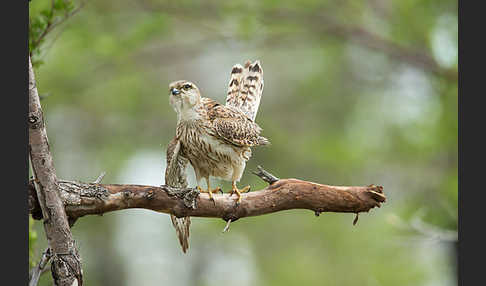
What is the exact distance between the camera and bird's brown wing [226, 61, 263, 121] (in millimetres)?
5273

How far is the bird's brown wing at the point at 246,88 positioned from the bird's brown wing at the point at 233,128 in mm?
495

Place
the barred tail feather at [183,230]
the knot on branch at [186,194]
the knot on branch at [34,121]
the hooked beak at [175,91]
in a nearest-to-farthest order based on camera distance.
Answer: the knot on branch at [34,121], the knot on branch at [186,194], the barred tail feather at [183,230], the hooked beak at [175,91]

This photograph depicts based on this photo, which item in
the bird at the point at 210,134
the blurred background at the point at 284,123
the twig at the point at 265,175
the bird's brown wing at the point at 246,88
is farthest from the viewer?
the blurred background at the point at 284,123

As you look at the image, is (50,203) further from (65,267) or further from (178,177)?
(178,177)

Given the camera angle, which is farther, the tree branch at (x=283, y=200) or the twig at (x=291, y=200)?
the twig at (x=291, y=200)

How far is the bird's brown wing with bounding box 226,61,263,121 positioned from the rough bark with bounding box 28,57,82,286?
8.06ft

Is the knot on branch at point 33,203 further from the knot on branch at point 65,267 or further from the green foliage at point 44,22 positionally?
the green foliage at point 44,22

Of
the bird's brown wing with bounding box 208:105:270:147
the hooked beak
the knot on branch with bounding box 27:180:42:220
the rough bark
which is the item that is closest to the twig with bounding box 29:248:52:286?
the rough bark

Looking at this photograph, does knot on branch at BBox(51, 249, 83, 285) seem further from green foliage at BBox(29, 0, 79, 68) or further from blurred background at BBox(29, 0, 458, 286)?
blurred background at BBox(29, 0, 458, 286)

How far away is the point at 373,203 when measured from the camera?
152 inches

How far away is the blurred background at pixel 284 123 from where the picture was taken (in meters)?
9.46

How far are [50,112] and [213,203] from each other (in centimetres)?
895

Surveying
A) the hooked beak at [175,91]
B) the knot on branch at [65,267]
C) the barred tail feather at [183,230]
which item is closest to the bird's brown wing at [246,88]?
the hooked beak at [175,91]

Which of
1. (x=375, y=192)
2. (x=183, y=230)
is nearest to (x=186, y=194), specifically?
(x=183, y=230)
